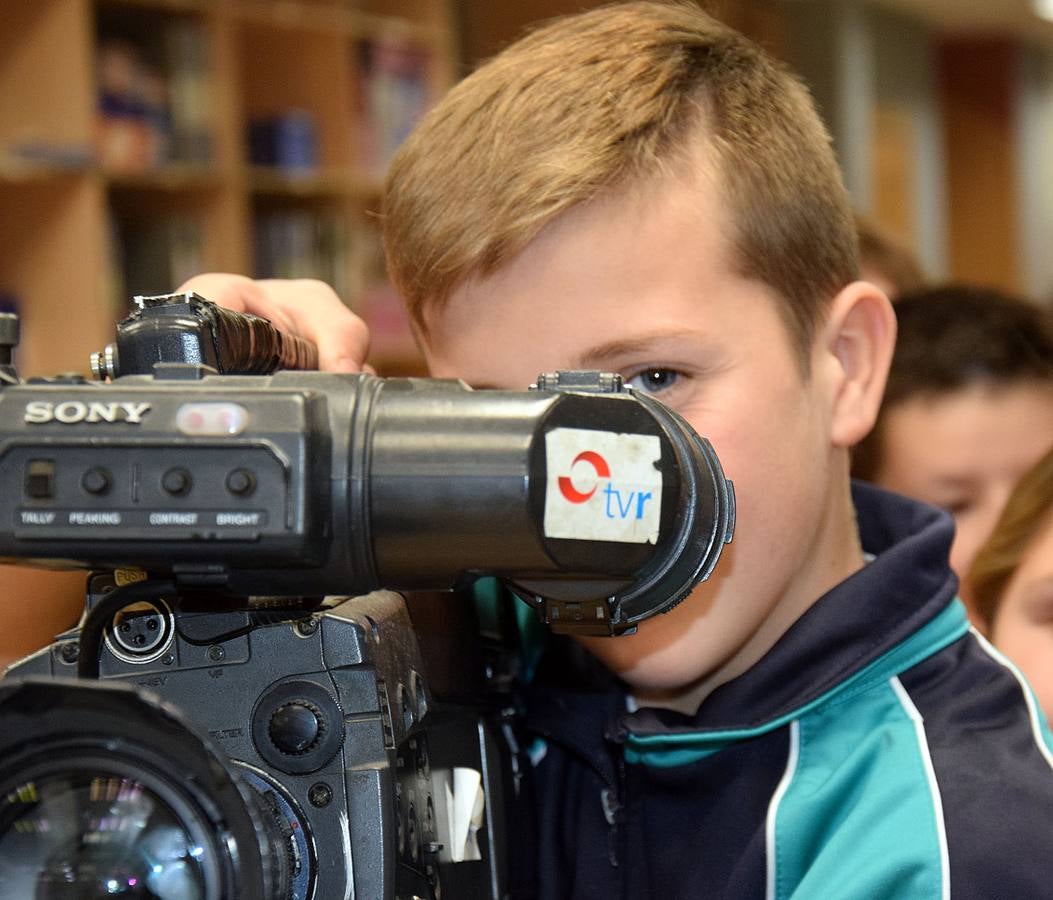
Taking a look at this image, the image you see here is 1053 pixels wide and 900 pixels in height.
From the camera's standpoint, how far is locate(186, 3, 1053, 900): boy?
3.06 feet

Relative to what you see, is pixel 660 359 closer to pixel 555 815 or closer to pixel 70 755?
pixel 555 815

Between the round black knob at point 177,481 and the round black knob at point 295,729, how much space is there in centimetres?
16

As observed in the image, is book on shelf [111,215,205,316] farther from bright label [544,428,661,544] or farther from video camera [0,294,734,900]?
bright label [544,428,661,544]

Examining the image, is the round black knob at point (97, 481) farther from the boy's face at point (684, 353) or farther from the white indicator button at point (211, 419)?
the boy's face at point (684, 353)

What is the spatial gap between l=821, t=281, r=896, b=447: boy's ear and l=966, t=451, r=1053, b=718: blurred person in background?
331 mm

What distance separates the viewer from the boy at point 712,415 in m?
0.93

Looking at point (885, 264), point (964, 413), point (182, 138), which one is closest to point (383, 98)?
point (182, 138)

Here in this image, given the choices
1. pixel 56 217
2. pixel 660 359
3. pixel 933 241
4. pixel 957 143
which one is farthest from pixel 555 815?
pixel 957 143

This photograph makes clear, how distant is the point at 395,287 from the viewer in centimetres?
115

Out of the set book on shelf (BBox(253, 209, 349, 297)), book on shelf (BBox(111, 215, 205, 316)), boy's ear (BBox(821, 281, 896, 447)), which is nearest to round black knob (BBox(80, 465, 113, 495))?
boy's ear (BBox(821, 281, 896, 447))

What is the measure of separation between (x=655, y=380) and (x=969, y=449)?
918 millimetres

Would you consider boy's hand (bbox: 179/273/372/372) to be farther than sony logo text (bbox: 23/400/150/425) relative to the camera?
Yes

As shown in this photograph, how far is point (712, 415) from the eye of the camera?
3.17ft

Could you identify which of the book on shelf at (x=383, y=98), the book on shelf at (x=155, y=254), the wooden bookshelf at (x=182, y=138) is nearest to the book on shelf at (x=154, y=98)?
the wooden bookshelf at (x=182, y=138)
